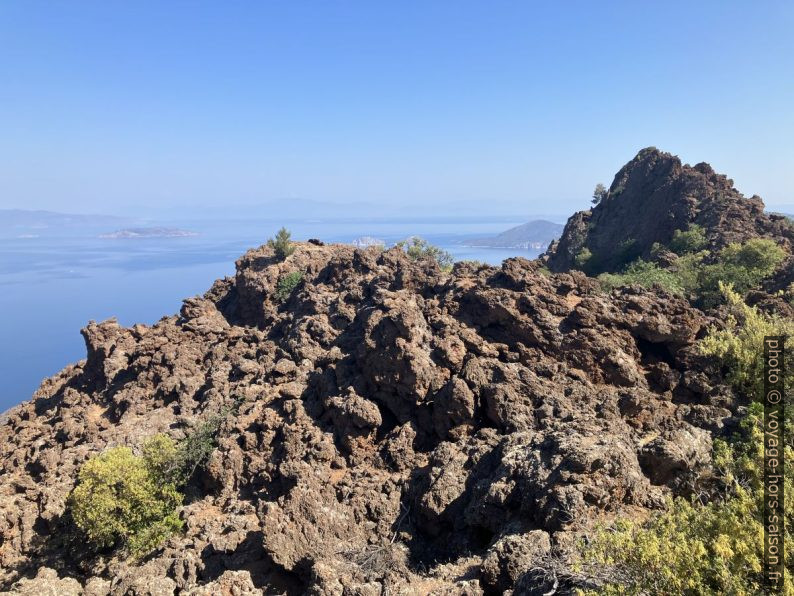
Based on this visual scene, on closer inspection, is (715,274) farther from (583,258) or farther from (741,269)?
(583,258)

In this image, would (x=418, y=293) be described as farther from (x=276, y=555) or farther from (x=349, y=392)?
(x=276, y=555)

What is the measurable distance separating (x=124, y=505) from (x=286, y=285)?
18657mm

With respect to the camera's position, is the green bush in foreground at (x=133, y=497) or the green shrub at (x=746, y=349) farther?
the green shrub at (x=746, y=349)

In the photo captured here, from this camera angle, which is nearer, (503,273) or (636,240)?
(503,273)

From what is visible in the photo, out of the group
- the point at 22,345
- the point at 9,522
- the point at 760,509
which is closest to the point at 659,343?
the point at 760,509

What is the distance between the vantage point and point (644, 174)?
54.2 m

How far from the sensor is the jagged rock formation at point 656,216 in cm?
3912

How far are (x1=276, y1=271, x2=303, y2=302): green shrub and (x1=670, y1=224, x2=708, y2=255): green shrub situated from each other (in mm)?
30927

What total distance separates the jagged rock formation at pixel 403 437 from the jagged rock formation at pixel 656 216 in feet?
81.6

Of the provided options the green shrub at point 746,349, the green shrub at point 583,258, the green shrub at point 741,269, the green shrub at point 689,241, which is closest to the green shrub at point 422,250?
the green shrub at point 583,258

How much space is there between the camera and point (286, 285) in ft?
109

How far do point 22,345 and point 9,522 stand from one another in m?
140

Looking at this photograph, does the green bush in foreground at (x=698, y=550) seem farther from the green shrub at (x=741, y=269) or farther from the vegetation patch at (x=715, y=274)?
the green shrub at (x=741, y=269)

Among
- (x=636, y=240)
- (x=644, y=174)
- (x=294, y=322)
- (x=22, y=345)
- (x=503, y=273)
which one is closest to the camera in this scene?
(x=503, y=273)
